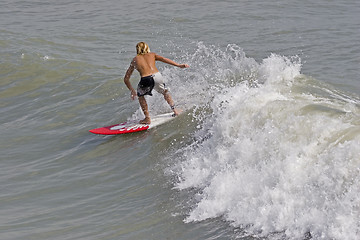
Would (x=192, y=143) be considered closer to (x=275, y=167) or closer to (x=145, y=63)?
(x=145, y=63)

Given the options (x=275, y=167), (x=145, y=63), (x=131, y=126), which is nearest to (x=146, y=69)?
(x=145, y=63)

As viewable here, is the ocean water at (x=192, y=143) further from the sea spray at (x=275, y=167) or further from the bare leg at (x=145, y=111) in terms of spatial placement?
the bare leg at (x=145, y=111)

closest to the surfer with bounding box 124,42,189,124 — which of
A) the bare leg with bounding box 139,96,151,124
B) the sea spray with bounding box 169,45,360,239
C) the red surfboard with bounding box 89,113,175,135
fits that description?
the bare leg with bounding box 139,96,151,124

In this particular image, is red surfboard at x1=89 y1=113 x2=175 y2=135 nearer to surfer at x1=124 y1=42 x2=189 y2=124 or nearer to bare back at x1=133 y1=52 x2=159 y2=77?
surfer at x1=124 y1=42 x2=189 y2=124

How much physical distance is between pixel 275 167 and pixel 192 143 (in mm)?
2424

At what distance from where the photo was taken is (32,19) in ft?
70.4

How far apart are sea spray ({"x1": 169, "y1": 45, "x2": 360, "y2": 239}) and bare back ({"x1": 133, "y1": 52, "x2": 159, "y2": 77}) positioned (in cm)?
157

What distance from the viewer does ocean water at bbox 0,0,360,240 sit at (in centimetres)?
596

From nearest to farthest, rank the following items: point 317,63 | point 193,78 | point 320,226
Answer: point 320,226, point 193,78, point 317,63

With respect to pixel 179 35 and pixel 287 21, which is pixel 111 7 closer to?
pixel 179 35

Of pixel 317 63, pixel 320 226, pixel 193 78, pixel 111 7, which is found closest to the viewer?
pixel 320 226

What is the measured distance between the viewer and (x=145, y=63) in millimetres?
9719

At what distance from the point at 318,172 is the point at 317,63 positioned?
25.2 feet

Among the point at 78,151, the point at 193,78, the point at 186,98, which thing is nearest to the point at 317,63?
the point at 193,78
